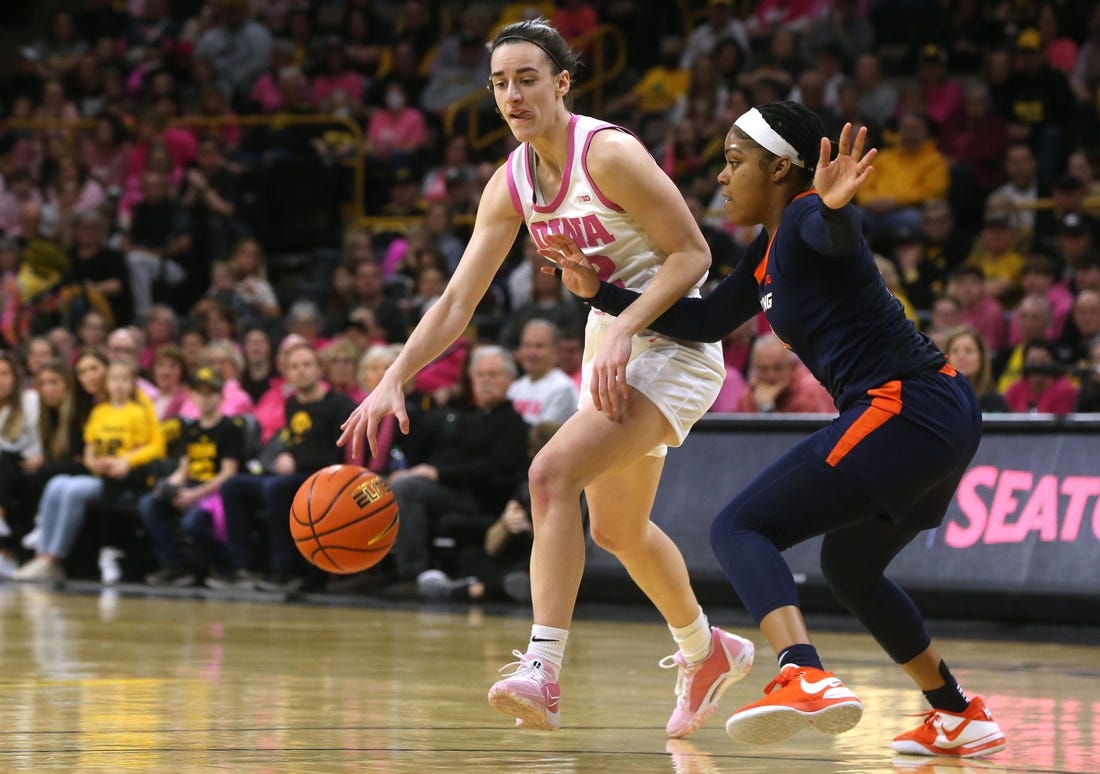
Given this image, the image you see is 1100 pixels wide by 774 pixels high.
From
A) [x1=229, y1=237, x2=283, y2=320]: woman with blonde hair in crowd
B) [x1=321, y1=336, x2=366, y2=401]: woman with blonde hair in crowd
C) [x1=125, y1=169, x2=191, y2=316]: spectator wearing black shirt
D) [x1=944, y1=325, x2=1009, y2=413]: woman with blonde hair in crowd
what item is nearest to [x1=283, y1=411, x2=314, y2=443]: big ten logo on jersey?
[x1=321, y1=336, x2=366, y2=401]: woman with blonde hair in crowd

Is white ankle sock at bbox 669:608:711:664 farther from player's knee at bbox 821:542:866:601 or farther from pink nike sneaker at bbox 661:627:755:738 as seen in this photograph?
player's knee at bbox 821:542:866:601

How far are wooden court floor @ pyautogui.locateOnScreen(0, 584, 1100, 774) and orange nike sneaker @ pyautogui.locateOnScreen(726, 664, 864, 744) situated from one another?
323 mm

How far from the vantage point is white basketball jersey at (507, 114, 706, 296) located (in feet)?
18.7

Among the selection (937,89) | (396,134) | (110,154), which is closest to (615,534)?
(937,89)

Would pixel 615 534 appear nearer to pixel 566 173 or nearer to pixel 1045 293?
pixel 566 173

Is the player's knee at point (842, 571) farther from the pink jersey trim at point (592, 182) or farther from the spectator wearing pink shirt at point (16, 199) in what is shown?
the spectator wearing pink shirt at point (16, 199)

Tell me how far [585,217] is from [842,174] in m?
1.17

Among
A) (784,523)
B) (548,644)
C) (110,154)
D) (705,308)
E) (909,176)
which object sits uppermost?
(110,154)

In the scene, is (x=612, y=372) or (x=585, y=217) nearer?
(x=612, y=372)

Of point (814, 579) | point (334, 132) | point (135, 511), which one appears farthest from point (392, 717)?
point (334, 132)

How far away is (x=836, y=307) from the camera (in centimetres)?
502

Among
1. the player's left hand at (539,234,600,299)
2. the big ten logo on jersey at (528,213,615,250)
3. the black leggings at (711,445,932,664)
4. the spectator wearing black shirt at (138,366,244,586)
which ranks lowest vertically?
the spectator wearing black shirt at (138,366,244,586)

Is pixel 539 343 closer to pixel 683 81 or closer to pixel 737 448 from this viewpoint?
pixel 737 448

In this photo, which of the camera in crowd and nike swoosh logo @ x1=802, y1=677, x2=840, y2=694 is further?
the camera in crowd
